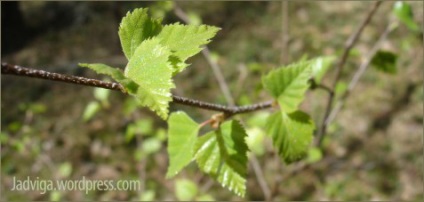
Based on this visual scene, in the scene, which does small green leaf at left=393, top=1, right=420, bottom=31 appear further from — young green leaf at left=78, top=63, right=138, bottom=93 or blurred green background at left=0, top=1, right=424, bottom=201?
young green leaf at left=78, top=63, right=138, bottom=93

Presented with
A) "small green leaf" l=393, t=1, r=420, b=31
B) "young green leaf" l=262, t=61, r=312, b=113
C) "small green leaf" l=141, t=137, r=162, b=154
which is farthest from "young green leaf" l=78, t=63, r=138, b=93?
"small green leaf" l=141, t=137, r=162, b=154

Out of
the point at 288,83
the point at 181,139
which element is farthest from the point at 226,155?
the point at 288,83

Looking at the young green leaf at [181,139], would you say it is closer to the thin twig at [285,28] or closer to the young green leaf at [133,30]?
the young green leaf at [133,30]

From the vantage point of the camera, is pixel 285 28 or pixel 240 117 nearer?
pixel 285 28

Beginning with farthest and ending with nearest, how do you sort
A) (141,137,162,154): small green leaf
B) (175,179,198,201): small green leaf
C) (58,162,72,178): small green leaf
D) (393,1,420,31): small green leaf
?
(58,162,72,178): small green leaf → (141,137,162,154): small green leaf → (175,179,198,201): small green leaf → (393,1,420,31): small green leaf

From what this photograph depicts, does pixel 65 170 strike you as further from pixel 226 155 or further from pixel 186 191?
pixel 226 155

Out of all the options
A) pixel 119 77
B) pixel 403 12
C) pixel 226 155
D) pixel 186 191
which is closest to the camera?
pixel 119 77
